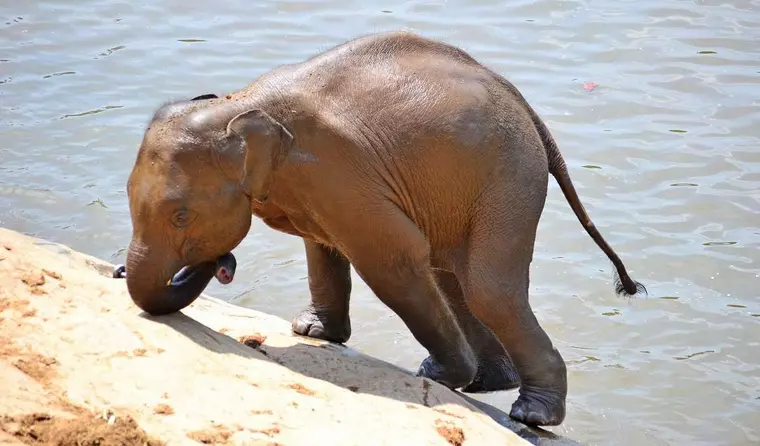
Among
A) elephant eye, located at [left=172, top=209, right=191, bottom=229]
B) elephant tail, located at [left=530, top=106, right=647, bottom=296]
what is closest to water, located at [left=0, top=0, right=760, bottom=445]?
elephant tail, located at [left=530, top=106, right=647, bottom=296]

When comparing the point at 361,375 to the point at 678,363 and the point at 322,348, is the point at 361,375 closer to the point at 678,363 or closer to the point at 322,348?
the point at 322,348

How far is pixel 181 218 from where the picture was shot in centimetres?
565

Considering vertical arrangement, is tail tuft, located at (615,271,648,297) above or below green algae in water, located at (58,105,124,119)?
above

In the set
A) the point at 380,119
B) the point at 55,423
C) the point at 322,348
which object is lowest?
the point at 322,348

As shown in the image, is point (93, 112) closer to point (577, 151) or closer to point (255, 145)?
point (577, 151)

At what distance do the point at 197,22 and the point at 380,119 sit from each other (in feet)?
27.6

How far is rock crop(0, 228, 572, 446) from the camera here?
4.37 meters

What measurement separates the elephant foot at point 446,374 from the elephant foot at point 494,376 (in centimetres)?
51

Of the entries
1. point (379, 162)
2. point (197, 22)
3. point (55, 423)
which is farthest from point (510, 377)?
point (197, 22)

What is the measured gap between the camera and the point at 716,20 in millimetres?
13078

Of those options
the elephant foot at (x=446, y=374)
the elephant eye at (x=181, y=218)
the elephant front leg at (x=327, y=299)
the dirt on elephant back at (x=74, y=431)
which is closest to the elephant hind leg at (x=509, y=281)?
the elephant foot at (x=446, y=374)

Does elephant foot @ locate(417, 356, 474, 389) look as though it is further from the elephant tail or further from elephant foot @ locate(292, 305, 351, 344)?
the elephant tail

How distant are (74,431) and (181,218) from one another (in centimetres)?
169

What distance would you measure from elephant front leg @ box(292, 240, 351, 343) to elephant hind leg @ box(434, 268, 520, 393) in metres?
0.63
